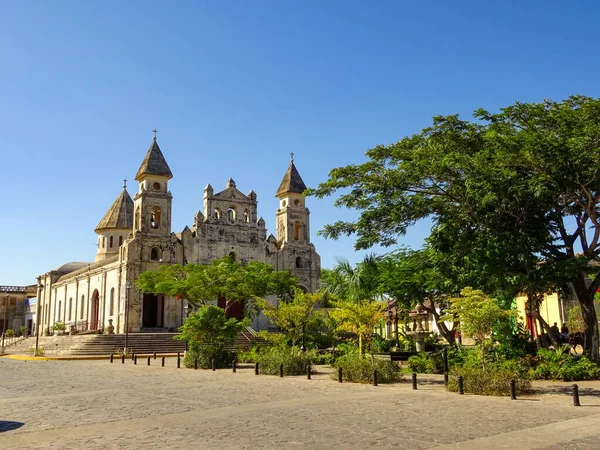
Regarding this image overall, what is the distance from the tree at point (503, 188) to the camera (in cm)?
1659

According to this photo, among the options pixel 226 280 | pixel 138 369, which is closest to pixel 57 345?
pixel 226 280

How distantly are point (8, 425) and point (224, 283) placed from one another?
23.8 m

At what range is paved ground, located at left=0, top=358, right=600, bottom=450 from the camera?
9.21 m

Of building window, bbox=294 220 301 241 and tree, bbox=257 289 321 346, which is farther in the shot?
building window, bbox=294 220 301 241

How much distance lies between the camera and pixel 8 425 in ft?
35.2

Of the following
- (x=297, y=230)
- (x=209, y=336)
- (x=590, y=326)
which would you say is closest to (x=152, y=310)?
(x=297, y=230)

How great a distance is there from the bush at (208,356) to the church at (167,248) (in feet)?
55.3

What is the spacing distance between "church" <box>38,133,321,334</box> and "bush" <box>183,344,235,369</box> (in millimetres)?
16843

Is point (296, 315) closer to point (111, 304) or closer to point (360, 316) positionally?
point (360, 316)

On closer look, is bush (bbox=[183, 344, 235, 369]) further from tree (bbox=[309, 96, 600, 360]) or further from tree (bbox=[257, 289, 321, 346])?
tree (bbox=[309, 96, 600, 360])

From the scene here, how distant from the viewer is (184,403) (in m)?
13.7

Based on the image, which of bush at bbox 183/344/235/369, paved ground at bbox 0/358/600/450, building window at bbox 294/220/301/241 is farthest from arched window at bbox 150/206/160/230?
paved ground at bbox 0/358/600/450

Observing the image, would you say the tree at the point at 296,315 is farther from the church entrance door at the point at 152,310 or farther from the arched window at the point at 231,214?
the arched window at the point at 231,214

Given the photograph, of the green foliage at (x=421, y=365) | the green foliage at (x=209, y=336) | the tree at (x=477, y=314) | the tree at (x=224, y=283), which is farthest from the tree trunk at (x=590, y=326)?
the tree at (x=224, y=283)
